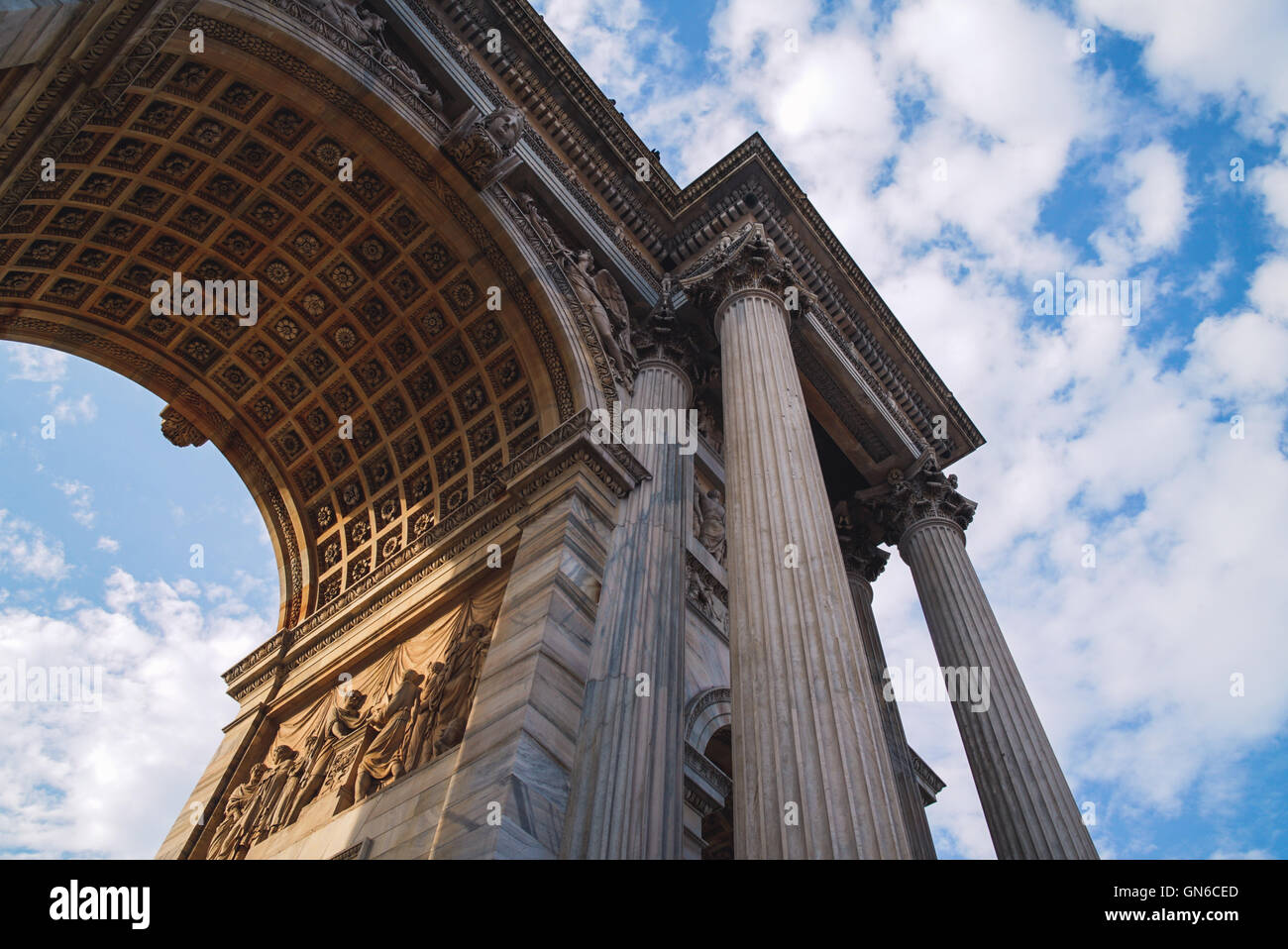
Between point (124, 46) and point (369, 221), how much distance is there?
25.7 ft

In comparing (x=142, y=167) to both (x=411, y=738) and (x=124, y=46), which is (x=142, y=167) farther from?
(x=411, y=738)

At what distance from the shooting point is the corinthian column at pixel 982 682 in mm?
12773

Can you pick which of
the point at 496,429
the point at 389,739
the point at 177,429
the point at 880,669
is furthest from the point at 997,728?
the point at 177,429

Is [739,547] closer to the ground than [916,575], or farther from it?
closer to the ground

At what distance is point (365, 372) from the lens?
17234 millimetres

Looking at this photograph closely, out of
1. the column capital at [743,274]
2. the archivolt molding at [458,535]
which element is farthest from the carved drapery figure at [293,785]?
the column capital at [743,274]

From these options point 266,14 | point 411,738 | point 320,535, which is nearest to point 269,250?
point 266,14

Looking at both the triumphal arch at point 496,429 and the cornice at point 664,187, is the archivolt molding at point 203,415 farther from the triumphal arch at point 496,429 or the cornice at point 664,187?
the cornice at point 664,187

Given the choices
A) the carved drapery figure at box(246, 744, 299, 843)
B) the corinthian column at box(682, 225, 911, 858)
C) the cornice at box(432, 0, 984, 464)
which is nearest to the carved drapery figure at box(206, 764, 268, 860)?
the carved drapery figure at box(246, 744, 299, 843)

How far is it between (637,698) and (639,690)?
0.38ft

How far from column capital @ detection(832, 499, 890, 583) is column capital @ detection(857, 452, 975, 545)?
1.05 ft

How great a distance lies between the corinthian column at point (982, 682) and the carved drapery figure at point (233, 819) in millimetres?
11265

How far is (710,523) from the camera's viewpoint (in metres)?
16.4
